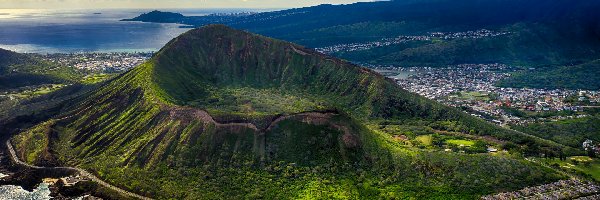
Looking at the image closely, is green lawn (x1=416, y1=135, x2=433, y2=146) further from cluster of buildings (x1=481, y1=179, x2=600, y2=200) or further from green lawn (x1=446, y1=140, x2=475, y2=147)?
cluster of buildings (x1=481, y1=179, x2=600, y2=200)

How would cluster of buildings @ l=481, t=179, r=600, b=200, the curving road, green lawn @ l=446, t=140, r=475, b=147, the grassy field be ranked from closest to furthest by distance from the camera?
1. cluster of buildings @ l=481, t=179, r=600, b=200
2. the curving road
3. the grassy field
4. green lawn @ l=446, t=140, r=475, b=147

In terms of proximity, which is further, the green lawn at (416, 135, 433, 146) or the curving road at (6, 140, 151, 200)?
the green lawn at (416, 135, 433, 146)

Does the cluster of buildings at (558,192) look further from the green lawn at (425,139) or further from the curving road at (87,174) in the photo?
the curving road at (87,174)

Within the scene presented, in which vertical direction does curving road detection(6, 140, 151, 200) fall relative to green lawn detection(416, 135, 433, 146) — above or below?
below

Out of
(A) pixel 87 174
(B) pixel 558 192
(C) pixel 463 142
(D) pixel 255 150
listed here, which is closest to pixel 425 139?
(C) pixel 463 142

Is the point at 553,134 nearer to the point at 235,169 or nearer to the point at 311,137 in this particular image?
the point at 311,137

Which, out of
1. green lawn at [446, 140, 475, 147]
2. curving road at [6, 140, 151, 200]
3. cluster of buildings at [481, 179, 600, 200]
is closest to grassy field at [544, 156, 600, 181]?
cluster of buildings at [481, 179, 600, 200]

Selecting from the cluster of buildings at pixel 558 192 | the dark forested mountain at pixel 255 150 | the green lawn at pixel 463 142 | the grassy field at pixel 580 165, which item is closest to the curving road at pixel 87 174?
the dark forested mountain at pixel 255 150

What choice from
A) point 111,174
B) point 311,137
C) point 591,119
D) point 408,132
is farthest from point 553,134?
point 111,174
